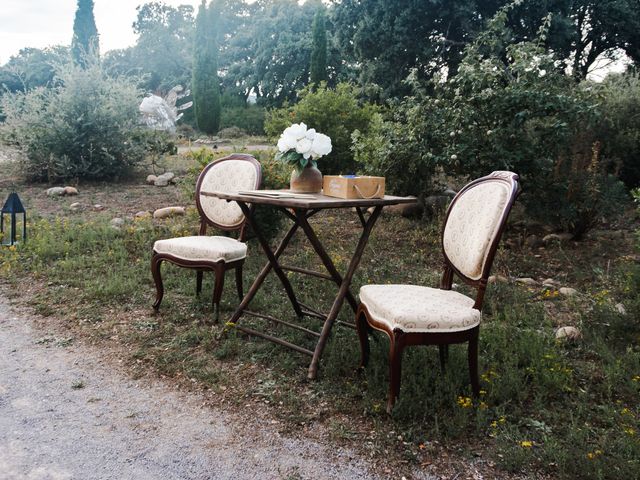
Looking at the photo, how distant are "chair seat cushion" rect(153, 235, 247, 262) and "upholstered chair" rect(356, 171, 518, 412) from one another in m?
1.19

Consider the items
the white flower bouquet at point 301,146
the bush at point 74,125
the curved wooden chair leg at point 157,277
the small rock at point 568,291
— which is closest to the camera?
the white flower bouquet at point 301,146

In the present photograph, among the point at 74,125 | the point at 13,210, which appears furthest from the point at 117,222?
the point at 74,125

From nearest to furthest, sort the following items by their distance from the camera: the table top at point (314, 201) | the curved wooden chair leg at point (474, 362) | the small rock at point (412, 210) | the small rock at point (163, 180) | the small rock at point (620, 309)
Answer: the curved wooden chair leg at point (474, 362)
the table top at point (314, 201)
the small rock at point (620, 309)
the small rock at point (412, 210)
the small rock at point (163, 180)

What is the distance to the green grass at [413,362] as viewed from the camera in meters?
2.41

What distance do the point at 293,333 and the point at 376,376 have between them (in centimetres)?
91

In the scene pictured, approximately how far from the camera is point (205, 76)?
2177cm

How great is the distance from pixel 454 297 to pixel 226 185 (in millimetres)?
2296

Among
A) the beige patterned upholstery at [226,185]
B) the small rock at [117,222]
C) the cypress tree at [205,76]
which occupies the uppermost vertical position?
the cypress tree at [205,76]

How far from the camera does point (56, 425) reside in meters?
2.53

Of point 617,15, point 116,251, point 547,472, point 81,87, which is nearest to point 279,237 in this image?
point 116,251

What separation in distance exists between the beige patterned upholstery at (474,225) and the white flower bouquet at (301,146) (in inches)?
36.7

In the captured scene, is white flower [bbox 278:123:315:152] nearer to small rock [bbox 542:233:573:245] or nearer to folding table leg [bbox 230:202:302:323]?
folding table leg [bbox 230:202:302:323]

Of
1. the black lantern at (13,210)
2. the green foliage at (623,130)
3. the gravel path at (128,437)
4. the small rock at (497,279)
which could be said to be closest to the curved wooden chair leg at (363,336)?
the gravel path at (128,437)

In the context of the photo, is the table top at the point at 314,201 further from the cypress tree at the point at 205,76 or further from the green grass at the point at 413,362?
the cypress tree at the point at 205,76
